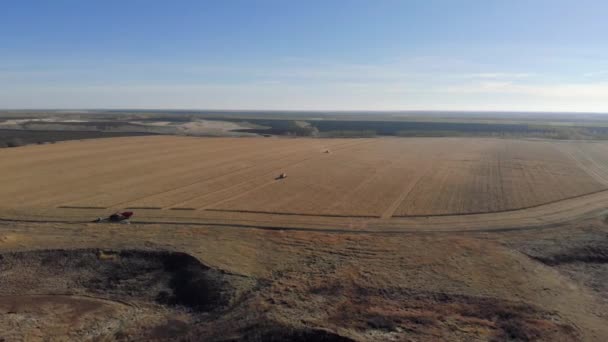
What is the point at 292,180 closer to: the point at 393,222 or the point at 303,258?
the point at 393,222

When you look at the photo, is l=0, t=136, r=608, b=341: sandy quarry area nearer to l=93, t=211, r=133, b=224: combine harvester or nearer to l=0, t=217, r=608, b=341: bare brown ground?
l=0, t=217, r=608, b=341: bare brown ground

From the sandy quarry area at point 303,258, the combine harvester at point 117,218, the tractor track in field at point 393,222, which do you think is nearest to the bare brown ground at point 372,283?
the sandy quarry area at point 303,258

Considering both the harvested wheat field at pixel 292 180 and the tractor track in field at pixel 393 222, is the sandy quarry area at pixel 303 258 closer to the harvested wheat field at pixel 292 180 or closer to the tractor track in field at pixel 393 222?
the tractor track in field at pixel 393 222

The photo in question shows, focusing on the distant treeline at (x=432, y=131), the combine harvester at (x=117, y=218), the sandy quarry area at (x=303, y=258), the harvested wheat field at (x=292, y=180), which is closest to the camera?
the sandy quarry area at (x=303, y=258)

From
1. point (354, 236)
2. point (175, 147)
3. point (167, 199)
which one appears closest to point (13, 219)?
point (167, 199)

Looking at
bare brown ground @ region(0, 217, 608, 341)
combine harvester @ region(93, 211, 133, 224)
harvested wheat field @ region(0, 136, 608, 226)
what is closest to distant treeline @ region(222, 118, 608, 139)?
harvested wheat field @ region(0, 136, 608, 226)

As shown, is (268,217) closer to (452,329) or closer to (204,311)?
(204,311)

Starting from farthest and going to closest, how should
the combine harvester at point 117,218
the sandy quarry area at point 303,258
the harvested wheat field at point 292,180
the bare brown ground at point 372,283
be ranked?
1. the harvested wheat field at point 292,180
2. the combine harvester at point 117,218
3. the sandy quarry area at point 303,258
4. the bare brown ground at point 372,283
